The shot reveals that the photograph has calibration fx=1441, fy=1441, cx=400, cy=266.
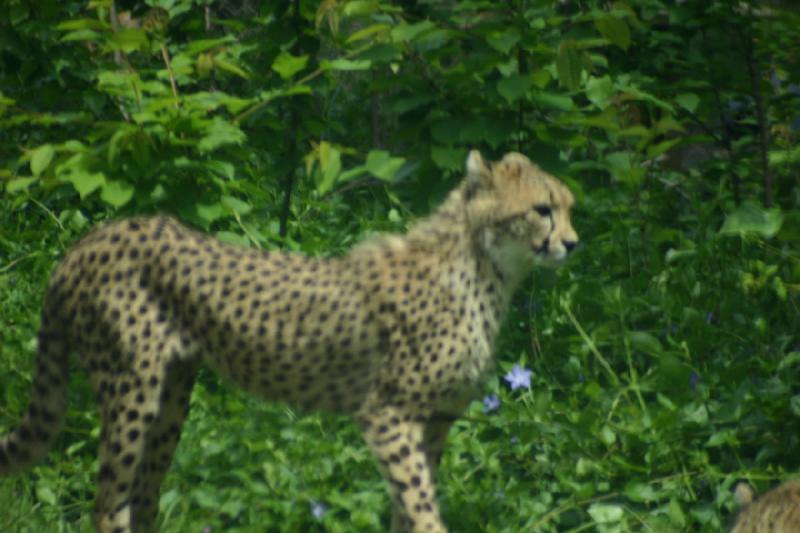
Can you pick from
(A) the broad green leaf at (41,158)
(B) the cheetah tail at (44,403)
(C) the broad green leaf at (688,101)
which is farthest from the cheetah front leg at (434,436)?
(C) the broad green leaf at (688,101)

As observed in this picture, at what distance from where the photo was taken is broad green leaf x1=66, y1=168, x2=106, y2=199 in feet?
16.2

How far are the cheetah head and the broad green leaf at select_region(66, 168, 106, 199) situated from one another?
1.46 m

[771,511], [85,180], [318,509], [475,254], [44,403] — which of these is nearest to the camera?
[771,511]

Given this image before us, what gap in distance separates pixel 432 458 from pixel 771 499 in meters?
1.06

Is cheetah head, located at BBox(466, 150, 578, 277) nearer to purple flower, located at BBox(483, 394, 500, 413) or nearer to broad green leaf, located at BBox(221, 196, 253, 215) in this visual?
purple flower, located at BBox(483, 394, 500, 413)

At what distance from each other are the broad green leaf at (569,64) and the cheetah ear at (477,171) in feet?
2.02

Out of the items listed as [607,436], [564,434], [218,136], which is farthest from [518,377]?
[218,136]

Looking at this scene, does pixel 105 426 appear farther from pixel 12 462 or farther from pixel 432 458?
pixel 432 458

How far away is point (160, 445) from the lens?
4.54 m

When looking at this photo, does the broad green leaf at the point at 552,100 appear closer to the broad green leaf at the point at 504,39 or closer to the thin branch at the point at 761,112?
the broad green leaf at the point at 504,39

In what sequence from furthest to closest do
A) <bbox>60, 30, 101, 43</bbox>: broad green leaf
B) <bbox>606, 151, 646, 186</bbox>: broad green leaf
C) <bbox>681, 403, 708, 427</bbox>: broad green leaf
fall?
<bbox>606, 151, 646, 186</bbox>: broad green leaf, <bbox>60, 30, 101, 43</bbox>: broad green leaf, <bbox>681, 403, 708, 427</bbox>: broad green leaf

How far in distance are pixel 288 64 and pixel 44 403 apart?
165 centimetres

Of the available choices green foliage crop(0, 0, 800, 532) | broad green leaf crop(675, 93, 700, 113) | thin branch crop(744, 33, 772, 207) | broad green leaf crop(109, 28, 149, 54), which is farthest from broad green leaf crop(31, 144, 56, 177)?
thin branch crop(744, 33, 772, 207)

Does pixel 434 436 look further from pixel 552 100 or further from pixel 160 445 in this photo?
pixel 552 100
